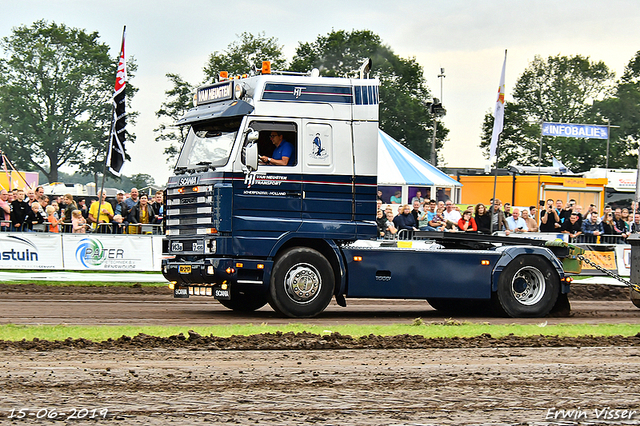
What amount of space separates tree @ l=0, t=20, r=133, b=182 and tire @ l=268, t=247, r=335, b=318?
74.4m

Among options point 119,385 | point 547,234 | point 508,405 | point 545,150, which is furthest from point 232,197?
point 545,150

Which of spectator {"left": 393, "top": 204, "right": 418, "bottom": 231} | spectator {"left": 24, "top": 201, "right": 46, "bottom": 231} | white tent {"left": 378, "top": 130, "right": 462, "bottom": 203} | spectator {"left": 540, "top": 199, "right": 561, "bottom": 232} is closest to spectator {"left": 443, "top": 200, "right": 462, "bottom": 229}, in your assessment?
spectator {"left": 393, "top": 204, "right": 418, "bottom": 231}

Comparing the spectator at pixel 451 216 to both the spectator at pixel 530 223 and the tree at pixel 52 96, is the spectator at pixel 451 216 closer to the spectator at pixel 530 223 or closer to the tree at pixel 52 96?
the spectator at pixel 530 223

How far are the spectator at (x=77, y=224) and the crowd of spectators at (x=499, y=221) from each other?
694cm

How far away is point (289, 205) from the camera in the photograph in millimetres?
12531

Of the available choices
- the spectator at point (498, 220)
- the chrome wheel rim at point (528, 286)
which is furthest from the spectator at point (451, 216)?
the chrome wheel rim at point (528, 286)

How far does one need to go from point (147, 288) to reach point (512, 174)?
942 inches

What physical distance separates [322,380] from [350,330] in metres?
3.72

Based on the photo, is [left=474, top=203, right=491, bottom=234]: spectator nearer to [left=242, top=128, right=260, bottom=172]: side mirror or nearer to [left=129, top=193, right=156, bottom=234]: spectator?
[left=242, top=128, right=260, bottom=172]: side mirror

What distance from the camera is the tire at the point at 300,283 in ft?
41.0

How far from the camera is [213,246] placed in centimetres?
1227

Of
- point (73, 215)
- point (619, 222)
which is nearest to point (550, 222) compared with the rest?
point (619, 222)

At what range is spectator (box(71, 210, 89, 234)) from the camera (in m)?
19.5

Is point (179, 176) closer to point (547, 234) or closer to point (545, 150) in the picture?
point (547, 234)
